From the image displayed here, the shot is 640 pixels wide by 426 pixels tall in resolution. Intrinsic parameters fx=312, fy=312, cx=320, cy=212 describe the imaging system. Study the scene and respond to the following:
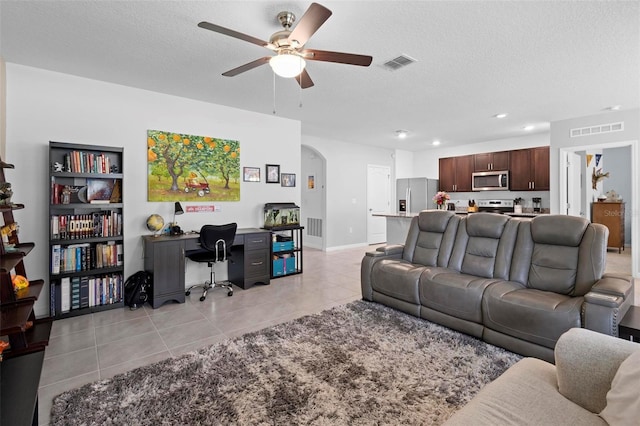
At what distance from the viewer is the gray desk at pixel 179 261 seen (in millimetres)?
3557

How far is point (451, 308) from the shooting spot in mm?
2842

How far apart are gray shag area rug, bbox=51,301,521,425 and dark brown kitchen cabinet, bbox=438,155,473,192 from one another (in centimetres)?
552

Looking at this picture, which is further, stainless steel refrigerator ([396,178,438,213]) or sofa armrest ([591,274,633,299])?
stainless steel refrigerator ([396,178,438,213])

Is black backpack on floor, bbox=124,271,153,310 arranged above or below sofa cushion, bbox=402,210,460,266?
below

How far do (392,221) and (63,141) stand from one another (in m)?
5.14

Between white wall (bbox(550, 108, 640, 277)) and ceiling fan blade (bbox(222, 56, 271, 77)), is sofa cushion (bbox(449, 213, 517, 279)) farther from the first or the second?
white wall (bbox(550, 108, 640, 277))

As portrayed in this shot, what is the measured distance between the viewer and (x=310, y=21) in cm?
192

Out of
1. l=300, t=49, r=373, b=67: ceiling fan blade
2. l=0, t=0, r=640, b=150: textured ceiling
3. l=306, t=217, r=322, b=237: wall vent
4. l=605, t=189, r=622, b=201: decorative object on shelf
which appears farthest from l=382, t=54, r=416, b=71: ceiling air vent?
l=605, t=189, r=622, b=201: decorative object on shelf

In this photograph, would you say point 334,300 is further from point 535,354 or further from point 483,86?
point 483,86

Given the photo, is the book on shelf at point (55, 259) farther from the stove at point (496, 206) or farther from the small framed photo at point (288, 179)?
the stove at point (496, 206)

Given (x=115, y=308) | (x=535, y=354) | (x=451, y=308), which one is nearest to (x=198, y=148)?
(x=115, y=308)

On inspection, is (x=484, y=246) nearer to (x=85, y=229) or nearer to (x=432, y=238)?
(x=432, y=238)

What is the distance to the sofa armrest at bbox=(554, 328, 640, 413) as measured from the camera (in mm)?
1213

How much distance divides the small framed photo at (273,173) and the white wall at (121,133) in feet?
0.30
